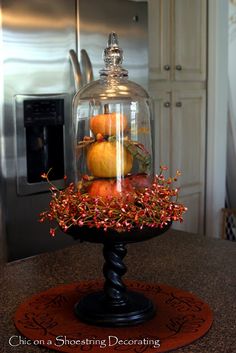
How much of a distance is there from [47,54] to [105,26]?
1.20ft

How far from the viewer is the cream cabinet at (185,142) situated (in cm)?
327

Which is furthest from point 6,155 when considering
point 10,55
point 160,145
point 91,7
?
point 160,145

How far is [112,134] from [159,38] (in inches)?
83.7

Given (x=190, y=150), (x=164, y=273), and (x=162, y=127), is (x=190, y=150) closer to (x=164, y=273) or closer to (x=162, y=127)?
(x=162, y=127)

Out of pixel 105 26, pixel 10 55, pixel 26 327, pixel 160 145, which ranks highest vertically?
pixel 105 26

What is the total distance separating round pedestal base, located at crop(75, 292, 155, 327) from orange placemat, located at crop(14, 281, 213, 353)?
1 cm

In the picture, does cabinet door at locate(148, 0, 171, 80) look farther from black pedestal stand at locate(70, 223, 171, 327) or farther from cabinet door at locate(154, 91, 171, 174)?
black pedestal stand at locate(70, 223, 171, 327)

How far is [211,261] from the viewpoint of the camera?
1569 mm

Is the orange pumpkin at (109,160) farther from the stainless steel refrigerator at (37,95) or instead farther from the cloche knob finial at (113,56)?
the stainless steel refrigerator at (37,95)

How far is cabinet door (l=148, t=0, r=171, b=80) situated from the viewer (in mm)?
3111

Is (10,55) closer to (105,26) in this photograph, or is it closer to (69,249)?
(105,26)

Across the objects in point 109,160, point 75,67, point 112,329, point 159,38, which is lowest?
point 112,329

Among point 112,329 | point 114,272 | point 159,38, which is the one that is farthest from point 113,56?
point 159,38

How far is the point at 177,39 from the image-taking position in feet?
10.7
